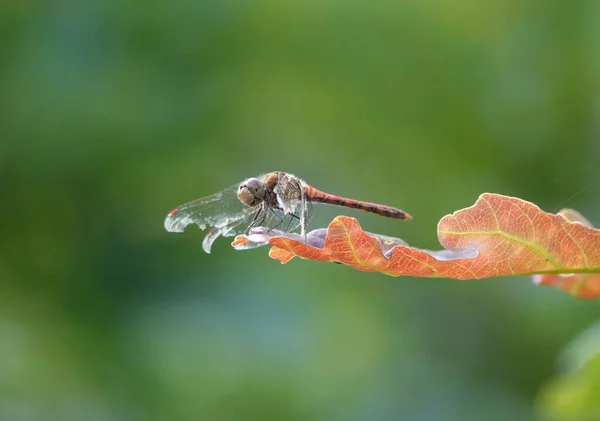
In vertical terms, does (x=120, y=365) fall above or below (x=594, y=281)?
above

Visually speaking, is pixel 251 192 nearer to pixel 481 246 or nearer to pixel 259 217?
pixel 259 217

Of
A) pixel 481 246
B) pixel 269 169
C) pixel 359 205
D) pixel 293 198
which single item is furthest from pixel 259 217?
pixel 269 169

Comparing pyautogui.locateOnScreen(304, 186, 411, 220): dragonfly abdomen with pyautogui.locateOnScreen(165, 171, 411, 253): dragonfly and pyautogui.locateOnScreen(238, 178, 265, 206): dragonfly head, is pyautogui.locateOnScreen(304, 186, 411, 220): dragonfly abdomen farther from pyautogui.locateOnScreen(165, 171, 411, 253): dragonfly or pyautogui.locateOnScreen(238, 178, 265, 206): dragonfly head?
pyautogui.locateOnScreen(238, 178, 265, 206): dragonfly head

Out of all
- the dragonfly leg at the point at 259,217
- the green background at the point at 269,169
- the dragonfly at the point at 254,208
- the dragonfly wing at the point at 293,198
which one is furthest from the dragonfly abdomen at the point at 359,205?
the green background at the point at 269,169

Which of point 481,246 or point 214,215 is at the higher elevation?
point 214,215

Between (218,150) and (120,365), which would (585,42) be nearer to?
(218,150)

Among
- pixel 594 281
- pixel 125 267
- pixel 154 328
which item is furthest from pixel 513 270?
pixel 125 267
